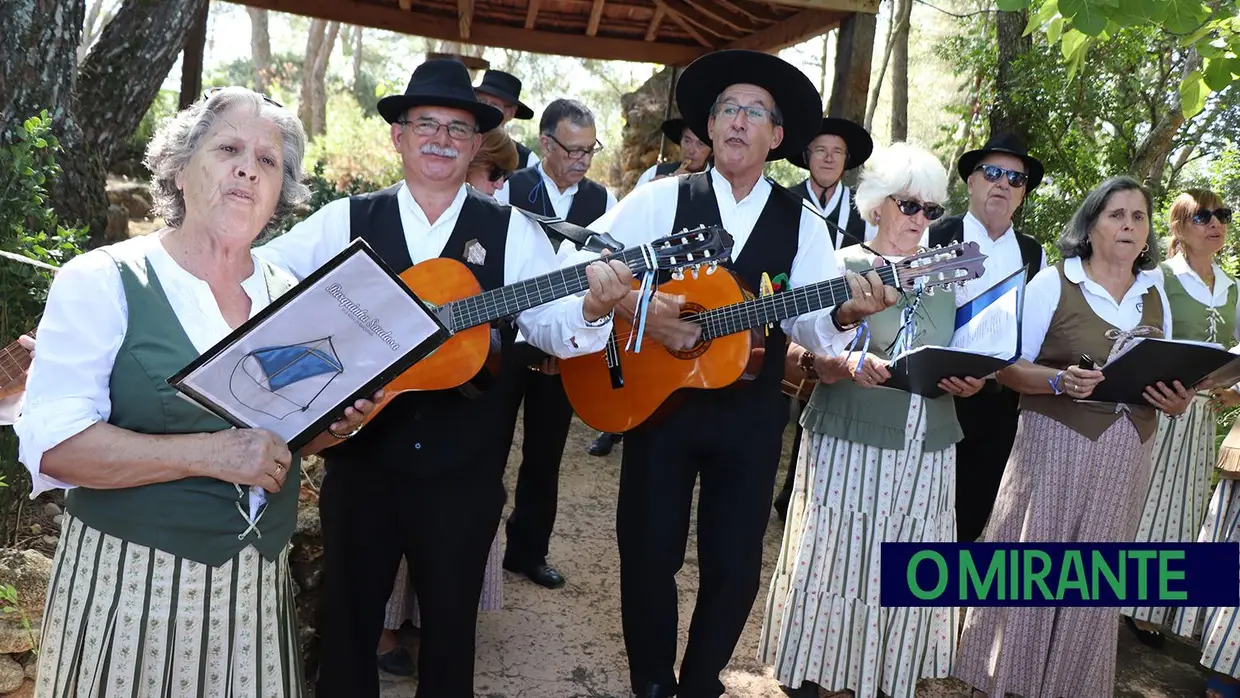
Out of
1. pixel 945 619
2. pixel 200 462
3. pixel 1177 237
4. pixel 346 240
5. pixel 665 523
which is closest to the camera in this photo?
pixel 200 462

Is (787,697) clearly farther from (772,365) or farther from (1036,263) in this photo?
(1036,263)

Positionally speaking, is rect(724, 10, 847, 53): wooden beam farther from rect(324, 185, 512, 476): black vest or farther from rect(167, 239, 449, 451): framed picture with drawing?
rect(167, 239, 449, 451): framed picture with drawing

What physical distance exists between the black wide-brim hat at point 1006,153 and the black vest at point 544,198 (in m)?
2.03

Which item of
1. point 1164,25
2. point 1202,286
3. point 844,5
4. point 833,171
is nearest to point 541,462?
point 833,171

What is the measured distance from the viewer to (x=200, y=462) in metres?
1.98

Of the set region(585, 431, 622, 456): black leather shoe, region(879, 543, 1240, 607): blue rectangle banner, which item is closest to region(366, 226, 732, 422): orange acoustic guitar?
region(879, 543, 1240, 607): blue rectangle banner

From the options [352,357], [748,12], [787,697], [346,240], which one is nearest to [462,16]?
[748,12]

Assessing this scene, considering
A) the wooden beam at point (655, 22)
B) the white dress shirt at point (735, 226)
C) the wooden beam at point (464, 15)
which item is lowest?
the white dress shirt at point (735, 226)

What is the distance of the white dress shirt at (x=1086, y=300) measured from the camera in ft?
13.0

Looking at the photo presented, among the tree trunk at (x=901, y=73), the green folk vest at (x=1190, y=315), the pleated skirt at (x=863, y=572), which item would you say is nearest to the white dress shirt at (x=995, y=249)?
the green folk vest at (x=1190, y=315)

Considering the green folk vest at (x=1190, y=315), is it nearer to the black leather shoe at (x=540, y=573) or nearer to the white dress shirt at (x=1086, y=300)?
the white dress shirt at (x=1086, y=300)

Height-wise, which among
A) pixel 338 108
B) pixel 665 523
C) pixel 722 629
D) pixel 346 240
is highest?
pixel 338 108

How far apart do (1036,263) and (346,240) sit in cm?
370

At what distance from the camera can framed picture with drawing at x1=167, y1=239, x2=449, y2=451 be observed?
1.94m
